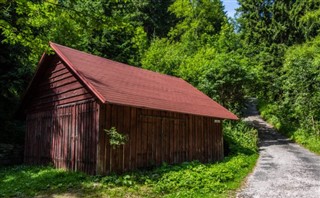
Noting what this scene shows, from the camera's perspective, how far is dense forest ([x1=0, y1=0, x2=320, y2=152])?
17.3m

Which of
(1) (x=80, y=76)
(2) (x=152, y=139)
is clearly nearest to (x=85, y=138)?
(1) (x=80, y=76)

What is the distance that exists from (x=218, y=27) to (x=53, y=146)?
38000mm

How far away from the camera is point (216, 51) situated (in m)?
34.0

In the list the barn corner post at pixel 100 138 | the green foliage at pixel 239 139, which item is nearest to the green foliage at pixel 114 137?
the barn corner post at pixel 100 138

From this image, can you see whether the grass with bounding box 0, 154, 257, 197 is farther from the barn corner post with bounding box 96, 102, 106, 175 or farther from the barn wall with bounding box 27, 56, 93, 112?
the barn wall with bounding box 27, 56, 93, 112

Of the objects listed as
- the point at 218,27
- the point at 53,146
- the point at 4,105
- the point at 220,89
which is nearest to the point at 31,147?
the point at 53,146

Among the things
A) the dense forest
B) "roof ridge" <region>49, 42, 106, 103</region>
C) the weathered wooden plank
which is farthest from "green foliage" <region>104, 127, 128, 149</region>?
the dense forest

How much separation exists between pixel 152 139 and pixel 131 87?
2515 millimetres

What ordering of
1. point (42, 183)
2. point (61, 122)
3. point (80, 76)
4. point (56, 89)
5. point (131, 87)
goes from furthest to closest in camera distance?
point (56, 89) < point (61, 122) < point (131, 87) < point (80, 76) < point (42, 183)

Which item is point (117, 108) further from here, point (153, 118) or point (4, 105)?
point (4, 105)

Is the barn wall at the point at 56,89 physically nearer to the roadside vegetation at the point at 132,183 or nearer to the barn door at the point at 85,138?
the barn door at the point at 85,138

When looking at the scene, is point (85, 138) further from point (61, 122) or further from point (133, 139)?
point (61, 122)

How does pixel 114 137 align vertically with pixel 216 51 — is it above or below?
below

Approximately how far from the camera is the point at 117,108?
12.0 metres
